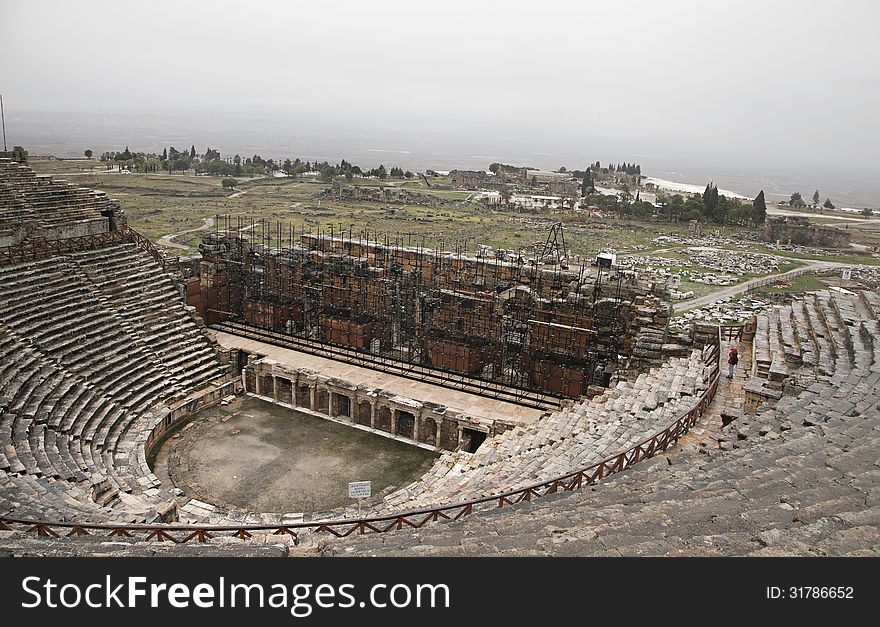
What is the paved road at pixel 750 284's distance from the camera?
47.3 m

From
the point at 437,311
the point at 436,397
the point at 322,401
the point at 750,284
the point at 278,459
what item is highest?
the point at 437,311

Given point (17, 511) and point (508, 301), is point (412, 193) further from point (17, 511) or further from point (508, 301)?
point (17, 511)

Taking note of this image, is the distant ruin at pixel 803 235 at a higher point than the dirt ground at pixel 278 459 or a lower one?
higher

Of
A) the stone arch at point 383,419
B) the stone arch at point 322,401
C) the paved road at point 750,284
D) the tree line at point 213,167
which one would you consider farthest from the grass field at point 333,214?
the stone arch at point 383,419

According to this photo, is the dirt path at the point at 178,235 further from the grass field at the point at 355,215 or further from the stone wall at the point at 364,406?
the stone wall at the point at 364,406

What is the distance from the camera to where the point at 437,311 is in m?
30.3

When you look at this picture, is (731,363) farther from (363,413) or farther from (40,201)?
(40,201)

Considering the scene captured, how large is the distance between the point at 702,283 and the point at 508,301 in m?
33.6

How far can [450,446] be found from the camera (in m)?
23.8

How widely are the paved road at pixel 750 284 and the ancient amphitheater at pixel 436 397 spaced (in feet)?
53.1

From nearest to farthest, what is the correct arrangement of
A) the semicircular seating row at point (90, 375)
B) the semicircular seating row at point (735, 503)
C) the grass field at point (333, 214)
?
the semicircular seating row at point (735, 503) → the semicircular seating row at point (90, 375) → the grass field at point (333, 214)

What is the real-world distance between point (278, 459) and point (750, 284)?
46797 millimetres

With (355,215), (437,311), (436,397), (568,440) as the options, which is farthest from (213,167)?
(568,440)
